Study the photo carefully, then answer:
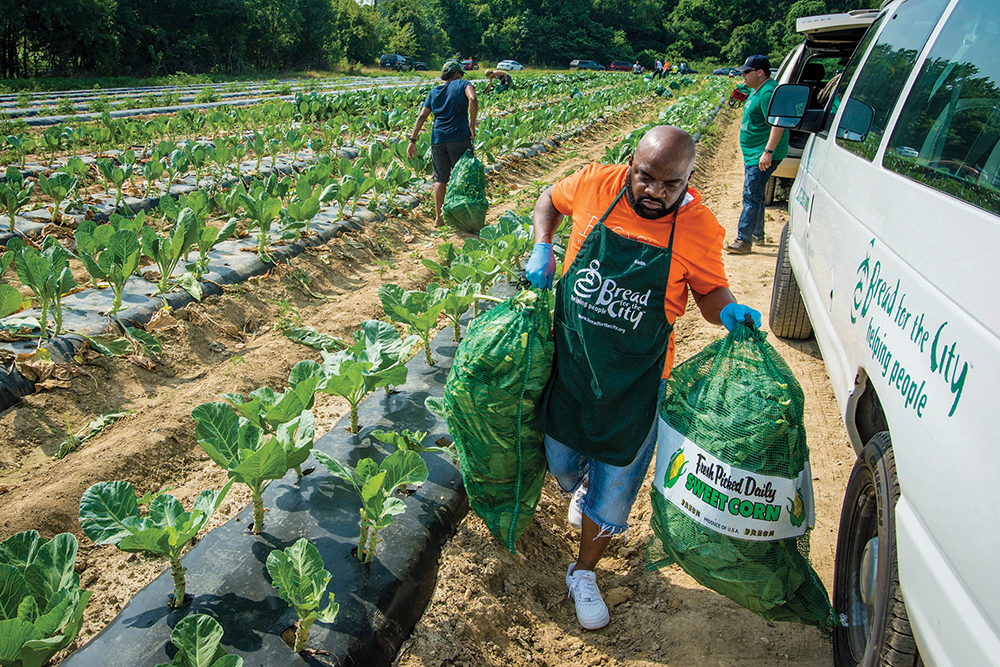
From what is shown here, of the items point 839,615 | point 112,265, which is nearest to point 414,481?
point 839,615

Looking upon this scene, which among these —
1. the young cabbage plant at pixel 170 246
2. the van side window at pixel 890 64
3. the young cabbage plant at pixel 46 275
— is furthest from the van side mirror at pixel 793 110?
the young cabbage plant at pixel 46 275

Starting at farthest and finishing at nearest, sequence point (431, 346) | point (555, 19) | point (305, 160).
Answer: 1. point (555, 19)
2. point (305, 160)
3. point (431, 346)

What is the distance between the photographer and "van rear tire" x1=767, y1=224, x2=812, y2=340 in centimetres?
439

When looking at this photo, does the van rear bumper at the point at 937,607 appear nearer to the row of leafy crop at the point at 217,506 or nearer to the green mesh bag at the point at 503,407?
the green mesh bag at the point at 503,407

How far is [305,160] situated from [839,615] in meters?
8.67

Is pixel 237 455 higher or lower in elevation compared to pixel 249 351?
higher

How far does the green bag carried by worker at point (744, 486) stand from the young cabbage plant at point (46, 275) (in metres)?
3.24

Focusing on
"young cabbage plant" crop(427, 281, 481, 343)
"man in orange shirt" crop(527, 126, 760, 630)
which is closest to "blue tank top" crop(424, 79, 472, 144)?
"young cabbage plant" crop(427, 281, 481, 343)

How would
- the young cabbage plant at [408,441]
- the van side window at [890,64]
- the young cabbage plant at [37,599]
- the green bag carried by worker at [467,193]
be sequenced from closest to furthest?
the young cabbage plant at [37,599], the van side window at [890,64], the young cabbage plant at [408,441], the green bag carried by worker at [467,193]

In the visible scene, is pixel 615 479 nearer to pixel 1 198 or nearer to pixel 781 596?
pixel 781 596

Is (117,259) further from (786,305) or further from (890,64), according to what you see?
(786,305)

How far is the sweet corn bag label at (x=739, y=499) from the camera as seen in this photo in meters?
1.82

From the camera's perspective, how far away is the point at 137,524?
6.45ft

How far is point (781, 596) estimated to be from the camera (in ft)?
6.19
